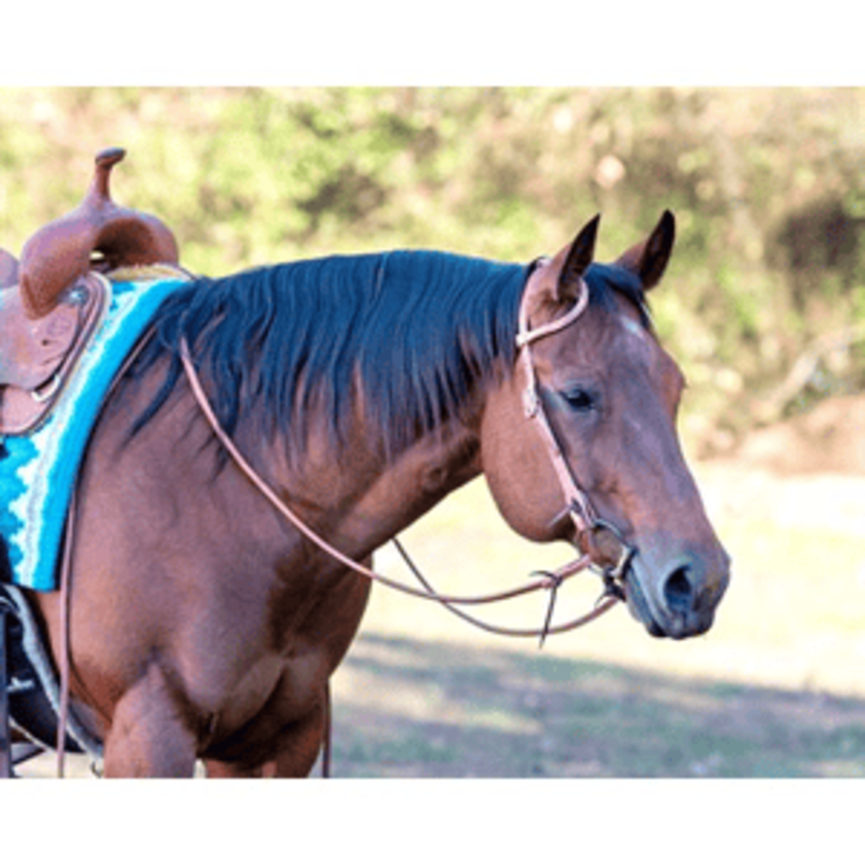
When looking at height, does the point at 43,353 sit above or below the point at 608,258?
above

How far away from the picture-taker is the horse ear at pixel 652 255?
288 centimetres

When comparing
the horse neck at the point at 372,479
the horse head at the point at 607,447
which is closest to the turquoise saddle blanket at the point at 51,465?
the horse neck at the point at 372,479

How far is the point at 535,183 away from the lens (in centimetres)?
1409

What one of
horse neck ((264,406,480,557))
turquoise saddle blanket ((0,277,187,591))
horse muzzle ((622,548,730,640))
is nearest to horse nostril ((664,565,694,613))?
horse muzzle ((622,548,730,640))

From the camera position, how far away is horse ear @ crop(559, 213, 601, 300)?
2697mm

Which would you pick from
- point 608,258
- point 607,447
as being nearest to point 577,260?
point 607,447

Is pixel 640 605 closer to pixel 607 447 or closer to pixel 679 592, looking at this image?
pixel 679 592

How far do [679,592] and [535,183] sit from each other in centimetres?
1175

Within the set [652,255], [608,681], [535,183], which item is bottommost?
[608,681]

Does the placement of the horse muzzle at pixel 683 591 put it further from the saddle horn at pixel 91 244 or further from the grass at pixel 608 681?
the grass at pixel 608 681

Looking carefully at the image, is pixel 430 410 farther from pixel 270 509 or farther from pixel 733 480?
pixel 733 480

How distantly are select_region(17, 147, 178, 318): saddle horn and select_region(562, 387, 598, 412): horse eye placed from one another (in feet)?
3.60

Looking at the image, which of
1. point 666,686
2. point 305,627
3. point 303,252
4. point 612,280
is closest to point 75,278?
point 305,627

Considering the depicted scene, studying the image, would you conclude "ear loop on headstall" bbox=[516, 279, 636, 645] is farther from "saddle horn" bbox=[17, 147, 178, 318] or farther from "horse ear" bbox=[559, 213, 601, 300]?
"saddle horn" bbox=[17, 147, 178, 318]
